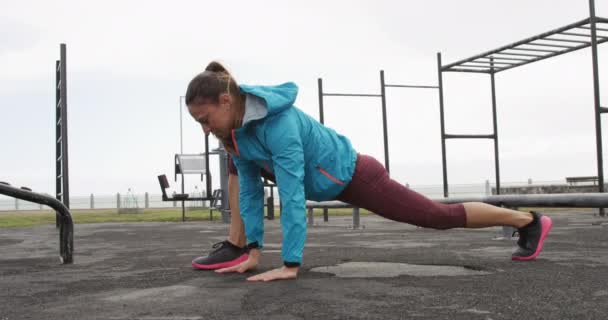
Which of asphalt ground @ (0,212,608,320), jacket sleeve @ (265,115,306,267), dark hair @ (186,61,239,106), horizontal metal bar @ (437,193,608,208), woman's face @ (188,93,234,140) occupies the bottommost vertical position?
asphalt ground @ (0,212,608,320)

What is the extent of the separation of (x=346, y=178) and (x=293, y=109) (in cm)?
41

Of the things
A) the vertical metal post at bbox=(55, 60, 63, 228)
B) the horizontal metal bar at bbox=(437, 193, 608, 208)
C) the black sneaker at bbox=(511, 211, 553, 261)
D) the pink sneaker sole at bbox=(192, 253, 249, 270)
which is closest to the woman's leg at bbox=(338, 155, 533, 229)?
the black sneaker at bbox=(511, 211, 553, 261)

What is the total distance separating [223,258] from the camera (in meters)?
3.45

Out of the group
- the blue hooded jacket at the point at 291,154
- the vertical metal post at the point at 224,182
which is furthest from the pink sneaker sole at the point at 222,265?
the vertical metal post at the point at 224,182

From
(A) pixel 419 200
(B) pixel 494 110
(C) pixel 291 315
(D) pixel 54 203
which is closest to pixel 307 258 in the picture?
(A) pixel 419 200

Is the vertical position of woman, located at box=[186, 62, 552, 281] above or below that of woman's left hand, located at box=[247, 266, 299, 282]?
above

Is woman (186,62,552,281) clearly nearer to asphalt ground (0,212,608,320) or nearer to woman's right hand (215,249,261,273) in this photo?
woman's right hand (215,249,261,273)

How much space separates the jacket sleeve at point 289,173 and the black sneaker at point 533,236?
1.42 meters

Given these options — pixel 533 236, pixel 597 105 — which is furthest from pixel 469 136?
pixel 533 236

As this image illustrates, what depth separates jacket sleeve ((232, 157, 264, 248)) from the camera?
3.30 metres

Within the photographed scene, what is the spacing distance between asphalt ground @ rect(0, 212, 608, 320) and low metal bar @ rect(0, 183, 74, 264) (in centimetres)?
10

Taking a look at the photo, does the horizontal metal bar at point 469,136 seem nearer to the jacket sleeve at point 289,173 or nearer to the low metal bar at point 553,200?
the low metal bar at point 553,200

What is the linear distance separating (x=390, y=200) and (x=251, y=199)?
2.33ft

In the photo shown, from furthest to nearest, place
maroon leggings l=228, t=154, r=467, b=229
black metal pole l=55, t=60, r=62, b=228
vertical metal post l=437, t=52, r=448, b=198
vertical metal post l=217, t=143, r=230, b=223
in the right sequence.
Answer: vertical metal post l=217, t=143, r=230, b=223 < black metal pole l=55, t=60, r=62, b=228 < vertical metal post l=437, t=52, r=448, b=198 < maroon leggings l=228, t=154, r=467, b=229
